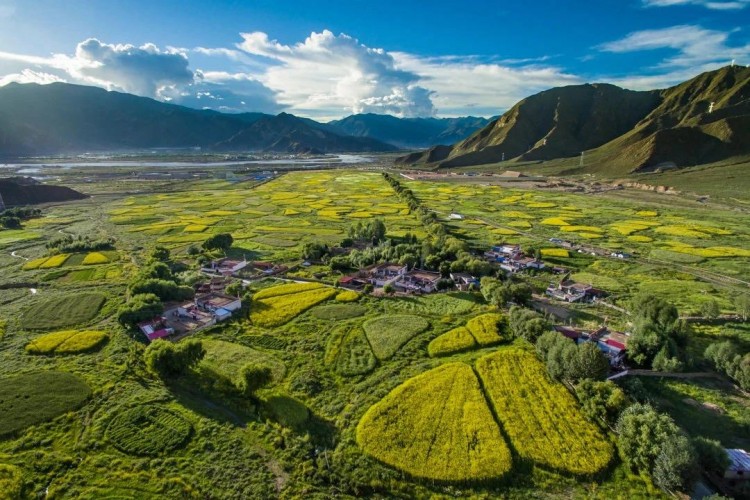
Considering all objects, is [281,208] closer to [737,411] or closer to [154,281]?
[154,281]

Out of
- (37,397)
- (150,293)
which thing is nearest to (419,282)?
(150,293)

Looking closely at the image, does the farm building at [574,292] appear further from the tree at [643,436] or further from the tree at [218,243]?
the tree at [218,243]

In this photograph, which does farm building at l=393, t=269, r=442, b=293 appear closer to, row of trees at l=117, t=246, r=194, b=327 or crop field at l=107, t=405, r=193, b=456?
row of trees at l=117, t=246, r=194, b=327

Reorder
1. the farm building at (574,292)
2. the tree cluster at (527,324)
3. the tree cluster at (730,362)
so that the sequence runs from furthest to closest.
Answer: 1. the farm building at (574,292)
2. the tree cluster at (527,324)
3. the tree cluster at (730,362)

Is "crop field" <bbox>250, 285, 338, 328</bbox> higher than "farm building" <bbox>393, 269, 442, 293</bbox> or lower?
lower

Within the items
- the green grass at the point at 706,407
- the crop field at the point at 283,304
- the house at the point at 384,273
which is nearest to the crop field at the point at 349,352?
the crop field at the point at 283,304

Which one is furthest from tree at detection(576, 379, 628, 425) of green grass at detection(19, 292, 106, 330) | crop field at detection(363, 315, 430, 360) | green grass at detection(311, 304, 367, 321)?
green grass at detection(19, 292, 106, 330)

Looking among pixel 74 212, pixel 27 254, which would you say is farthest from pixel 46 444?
pixel 74 212
